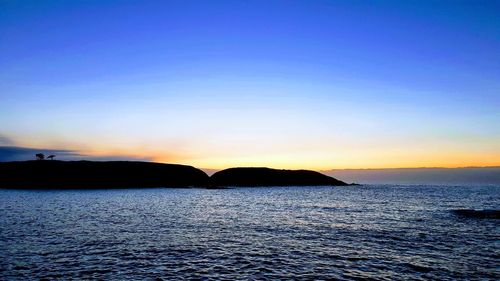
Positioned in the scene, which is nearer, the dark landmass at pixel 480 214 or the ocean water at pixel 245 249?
the ocean water at pixel 245 249

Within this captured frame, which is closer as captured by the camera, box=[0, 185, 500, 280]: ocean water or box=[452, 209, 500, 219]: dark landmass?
box=[0, 185, 500, 280]: ocean water

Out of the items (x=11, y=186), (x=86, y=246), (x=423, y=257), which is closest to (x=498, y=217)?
(x=423, y=257)

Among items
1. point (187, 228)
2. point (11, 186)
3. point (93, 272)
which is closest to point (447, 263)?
point (93, 272)

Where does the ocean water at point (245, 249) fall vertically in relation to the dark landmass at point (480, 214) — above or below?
above

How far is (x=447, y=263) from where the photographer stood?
1117 inches

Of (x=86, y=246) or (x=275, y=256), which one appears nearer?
(x=275, y=256)

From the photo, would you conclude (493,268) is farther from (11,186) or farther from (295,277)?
(11,186)

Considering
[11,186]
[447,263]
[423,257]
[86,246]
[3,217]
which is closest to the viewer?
[447,263]

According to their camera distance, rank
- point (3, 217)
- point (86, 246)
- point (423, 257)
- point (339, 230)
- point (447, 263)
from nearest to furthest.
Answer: point (447, 263) → point (423, 257) → point (86, 246) → point (339, 230) → point (3, 217)

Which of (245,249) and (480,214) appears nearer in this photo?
(245,249)

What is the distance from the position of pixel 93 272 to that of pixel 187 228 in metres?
22.0

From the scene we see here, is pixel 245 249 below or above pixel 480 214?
above

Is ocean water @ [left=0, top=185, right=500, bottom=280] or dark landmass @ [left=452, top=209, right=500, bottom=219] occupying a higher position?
ocean water @ [left=0, top=185, right=500, bottom=280]

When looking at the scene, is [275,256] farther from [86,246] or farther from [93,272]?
[86,246]
